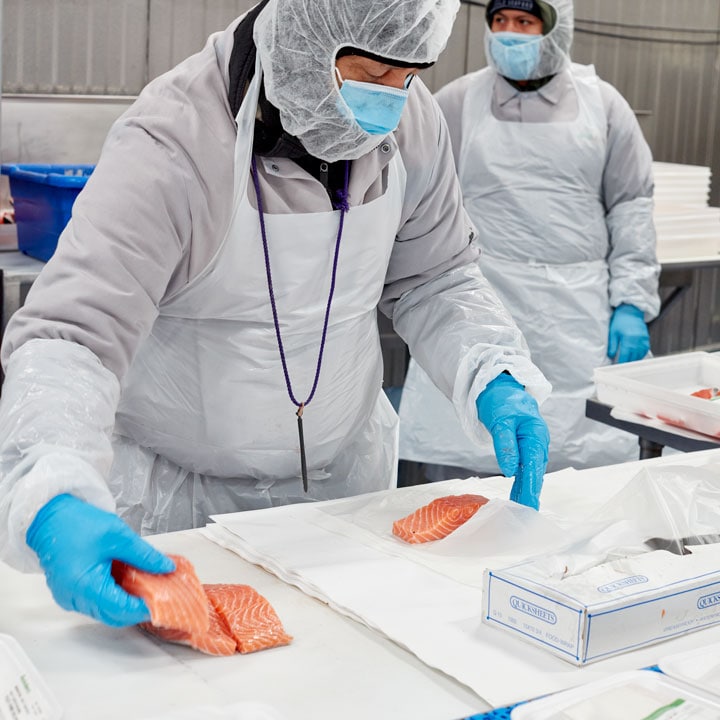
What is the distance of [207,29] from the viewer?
4.35 metres

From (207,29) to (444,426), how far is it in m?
1.84

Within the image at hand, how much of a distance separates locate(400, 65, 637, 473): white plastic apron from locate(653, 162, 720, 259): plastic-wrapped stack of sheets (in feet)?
2.29

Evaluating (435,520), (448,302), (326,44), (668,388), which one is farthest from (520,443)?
(668,388)

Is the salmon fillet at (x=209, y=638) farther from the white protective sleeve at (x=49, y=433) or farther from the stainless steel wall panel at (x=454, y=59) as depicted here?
the stainless steel wall panel at (x=454, y=59)

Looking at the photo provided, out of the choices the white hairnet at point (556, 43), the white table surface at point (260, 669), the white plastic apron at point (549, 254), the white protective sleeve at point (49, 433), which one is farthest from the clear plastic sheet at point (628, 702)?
the white hairnet at point (556, 43)

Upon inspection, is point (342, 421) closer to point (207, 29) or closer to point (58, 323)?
point (58, 323)

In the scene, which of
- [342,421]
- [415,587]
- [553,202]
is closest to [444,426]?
[553,202]

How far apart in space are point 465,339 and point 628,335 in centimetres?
191

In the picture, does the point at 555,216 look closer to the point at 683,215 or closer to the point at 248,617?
the point at 683,215

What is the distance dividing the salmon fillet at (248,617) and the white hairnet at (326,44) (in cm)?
72

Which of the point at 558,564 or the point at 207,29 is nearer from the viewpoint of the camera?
the point at 558,564

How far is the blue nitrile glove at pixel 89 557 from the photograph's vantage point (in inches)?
47.6

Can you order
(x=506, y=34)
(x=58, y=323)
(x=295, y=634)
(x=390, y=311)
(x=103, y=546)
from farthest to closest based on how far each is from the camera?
(x=506, y=34), (x=390, y=311), (x=58, y=323), (x=295, y=634), (x=103, y=546)

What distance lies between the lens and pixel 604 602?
1.28 meters
